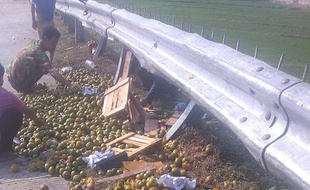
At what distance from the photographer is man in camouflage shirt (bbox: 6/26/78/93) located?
628 centimetres

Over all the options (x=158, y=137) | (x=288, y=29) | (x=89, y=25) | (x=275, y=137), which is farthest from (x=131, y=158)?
(x=288, y=29)

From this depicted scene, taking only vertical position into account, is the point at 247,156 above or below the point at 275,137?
below

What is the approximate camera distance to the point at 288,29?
12.6 metres

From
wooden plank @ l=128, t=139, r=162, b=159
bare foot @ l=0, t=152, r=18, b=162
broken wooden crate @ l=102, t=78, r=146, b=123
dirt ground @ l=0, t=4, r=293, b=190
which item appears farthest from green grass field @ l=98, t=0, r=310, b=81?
bare foot @ l=0, t=152, r=18, b=162

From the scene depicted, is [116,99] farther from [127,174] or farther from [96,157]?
[127,174]

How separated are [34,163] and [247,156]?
2765 mm

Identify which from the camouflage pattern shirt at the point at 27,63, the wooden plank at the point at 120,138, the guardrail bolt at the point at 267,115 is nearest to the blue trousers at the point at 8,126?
the wooden plank at the point at 120,138

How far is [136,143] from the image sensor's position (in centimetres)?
479

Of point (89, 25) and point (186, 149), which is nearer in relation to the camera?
point (186, 149)

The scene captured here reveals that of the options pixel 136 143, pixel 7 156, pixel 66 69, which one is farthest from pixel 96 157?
pixel 66 69

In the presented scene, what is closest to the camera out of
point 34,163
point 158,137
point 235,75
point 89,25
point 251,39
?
point 235,75

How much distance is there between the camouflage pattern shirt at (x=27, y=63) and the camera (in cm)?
643

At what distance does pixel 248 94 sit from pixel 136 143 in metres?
2.20

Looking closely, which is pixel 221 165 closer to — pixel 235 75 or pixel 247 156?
pixel 247 156
